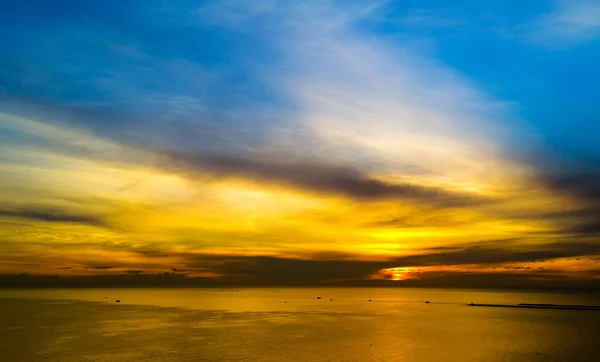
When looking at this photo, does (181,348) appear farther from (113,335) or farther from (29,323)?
(29,323)

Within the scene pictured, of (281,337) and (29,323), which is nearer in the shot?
(281,337)

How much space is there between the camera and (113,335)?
83.3 m

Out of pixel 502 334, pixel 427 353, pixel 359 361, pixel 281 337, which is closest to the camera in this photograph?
pixel 359 361

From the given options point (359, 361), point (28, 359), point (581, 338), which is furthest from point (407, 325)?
point (28, 359)

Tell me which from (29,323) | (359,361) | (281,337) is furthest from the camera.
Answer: (29,323)

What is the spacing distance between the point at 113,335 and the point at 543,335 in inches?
3101

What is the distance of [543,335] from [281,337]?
161 ft

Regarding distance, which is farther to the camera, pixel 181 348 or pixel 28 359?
pixel 181 348

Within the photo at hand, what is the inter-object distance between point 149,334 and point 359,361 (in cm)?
4392

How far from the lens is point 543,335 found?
87750 mm

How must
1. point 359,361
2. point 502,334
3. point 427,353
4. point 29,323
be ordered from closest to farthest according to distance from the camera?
1. point 359,361
2. point 427,353
3. point 502,334
4. point 29,323

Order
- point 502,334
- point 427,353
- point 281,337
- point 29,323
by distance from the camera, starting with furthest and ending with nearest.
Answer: point 29,323 → point 502,334 → point 281,337 → point 427,353

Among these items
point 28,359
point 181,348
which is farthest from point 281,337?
point 28,359

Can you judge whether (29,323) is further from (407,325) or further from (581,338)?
(581,338)
